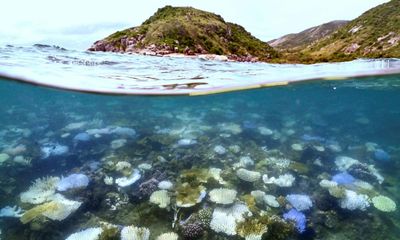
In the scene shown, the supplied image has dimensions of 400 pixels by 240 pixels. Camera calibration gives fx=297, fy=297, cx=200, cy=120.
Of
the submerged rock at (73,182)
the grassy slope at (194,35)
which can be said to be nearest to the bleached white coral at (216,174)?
the submerged rock at (73,182)

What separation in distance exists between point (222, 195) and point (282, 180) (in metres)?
2.34

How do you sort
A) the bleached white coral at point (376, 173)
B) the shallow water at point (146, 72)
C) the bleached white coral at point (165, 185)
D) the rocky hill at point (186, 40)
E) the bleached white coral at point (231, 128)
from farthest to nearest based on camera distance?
the rocky hill at point (186, 40) → the bleached white coral at point (231, 128) → the shallow water at point (146, 72) → the bleached white coral at point (376, 173) → the bleached white coral at point (165, 185)

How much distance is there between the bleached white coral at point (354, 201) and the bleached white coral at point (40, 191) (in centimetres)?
800

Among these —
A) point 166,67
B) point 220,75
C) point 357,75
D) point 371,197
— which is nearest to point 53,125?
point 166,67

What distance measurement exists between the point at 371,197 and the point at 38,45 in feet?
54.1

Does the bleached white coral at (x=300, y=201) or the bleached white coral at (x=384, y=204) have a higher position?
the bleached white coral at (x=300, y=201)

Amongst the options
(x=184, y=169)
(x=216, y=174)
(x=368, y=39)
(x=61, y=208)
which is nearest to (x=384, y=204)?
(x=216, y=174)

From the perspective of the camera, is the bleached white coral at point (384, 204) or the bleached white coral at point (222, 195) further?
the bleached white coral at point (384, 204)

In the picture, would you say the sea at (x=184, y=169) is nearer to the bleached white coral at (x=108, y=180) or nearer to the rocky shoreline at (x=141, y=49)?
the bleached white coral at (x=108, y=180)

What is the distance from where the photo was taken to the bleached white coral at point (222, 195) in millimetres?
7812

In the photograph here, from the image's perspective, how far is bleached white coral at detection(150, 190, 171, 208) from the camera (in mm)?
7699

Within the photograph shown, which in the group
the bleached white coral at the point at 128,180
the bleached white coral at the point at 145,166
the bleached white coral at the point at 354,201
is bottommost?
the bleached white coral at the point at 354,201

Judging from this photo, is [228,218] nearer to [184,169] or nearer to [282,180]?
[282,180]

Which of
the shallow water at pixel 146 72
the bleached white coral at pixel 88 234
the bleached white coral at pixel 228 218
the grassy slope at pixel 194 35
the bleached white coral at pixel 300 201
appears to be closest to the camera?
the bleached white coral at pixel 88 234
